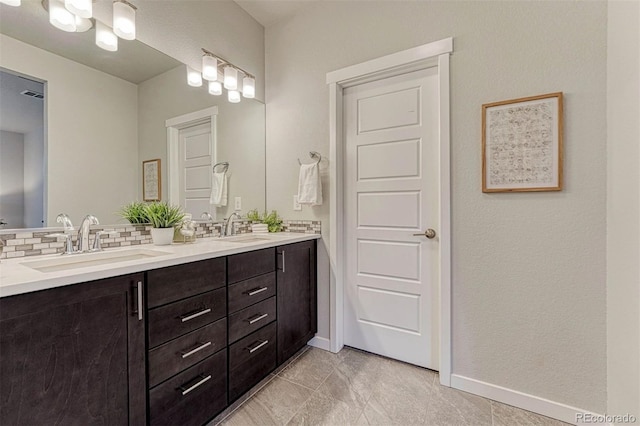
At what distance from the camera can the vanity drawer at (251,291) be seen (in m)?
1.54

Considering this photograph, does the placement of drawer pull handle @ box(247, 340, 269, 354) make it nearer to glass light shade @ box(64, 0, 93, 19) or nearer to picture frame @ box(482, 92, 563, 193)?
picture frame @ box(482, 92, 563, 193)

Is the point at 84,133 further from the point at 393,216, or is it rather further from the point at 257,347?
the point at 393,216

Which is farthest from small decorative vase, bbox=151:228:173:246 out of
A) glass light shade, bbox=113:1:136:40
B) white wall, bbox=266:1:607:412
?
white wall, bbox=266:1:607:412

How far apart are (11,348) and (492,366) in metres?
2.13

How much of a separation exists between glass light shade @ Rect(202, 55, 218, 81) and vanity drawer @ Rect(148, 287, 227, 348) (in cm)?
151

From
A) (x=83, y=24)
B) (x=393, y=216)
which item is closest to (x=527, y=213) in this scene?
(x=393, y=216)

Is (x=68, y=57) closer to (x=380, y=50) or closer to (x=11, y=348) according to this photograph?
(x=11, y=348)

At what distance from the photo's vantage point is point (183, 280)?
128 cm

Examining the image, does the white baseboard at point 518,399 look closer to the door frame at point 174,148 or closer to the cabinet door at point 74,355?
the cabinet door at point 74,355

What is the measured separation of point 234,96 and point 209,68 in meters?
0.28

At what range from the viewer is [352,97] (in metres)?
2.22

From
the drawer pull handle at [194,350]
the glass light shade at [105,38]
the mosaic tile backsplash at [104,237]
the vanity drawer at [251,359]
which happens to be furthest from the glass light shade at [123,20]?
the vanity drawer at [251,359]

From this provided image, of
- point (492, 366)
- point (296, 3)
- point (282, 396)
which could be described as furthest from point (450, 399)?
point (296, 3)

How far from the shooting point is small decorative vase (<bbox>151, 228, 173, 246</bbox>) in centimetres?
172
